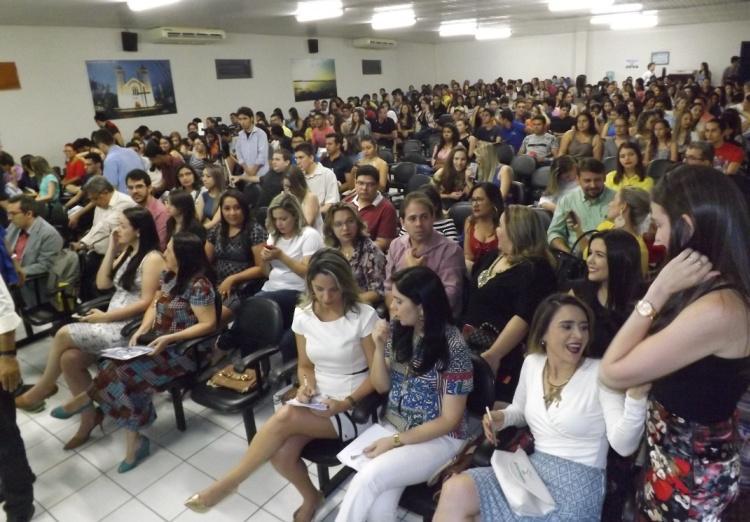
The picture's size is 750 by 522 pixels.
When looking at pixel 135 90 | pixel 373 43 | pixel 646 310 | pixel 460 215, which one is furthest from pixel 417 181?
pixel 373 43

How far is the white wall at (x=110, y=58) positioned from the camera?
27.5 ft

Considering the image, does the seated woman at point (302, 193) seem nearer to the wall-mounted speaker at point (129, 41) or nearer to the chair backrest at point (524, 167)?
the chair backrest at point (524, 167)

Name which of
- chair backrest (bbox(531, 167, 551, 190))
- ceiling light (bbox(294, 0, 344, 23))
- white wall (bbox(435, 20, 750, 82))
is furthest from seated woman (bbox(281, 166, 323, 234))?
white wall (bbox(435, 20, 750, 82))

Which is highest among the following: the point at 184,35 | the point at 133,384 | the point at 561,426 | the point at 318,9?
the point at 318,9

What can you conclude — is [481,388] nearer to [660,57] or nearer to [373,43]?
[373,43]

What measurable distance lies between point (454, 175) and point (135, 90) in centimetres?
750

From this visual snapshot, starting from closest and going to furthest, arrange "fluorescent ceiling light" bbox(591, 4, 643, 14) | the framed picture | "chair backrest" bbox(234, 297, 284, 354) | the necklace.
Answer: the necklace → "chair backrest" bbox(234, 297, 284, 354) → "fluorescent ceiling light" bbox(591, 4, 643, 14) → the framed picture

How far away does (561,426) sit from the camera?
6.03 feet

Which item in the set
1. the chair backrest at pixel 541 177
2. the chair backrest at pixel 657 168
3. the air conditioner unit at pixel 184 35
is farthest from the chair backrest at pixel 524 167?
the air conditioner unit at pixel 184 35

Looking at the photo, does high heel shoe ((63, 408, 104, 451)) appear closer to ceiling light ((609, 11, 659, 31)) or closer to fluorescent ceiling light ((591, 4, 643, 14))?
fluorescent ceiling light ((591, 4, 643, 14))

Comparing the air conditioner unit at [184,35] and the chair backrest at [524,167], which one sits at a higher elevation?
the air conditioner unit at [184,35]

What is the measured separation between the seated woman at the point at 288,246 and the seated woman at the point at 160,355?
1.89 ft

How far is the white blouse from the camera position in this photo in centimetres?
175

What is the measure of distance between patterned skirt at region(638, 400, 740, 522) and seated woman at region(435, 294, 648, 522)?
16cm
